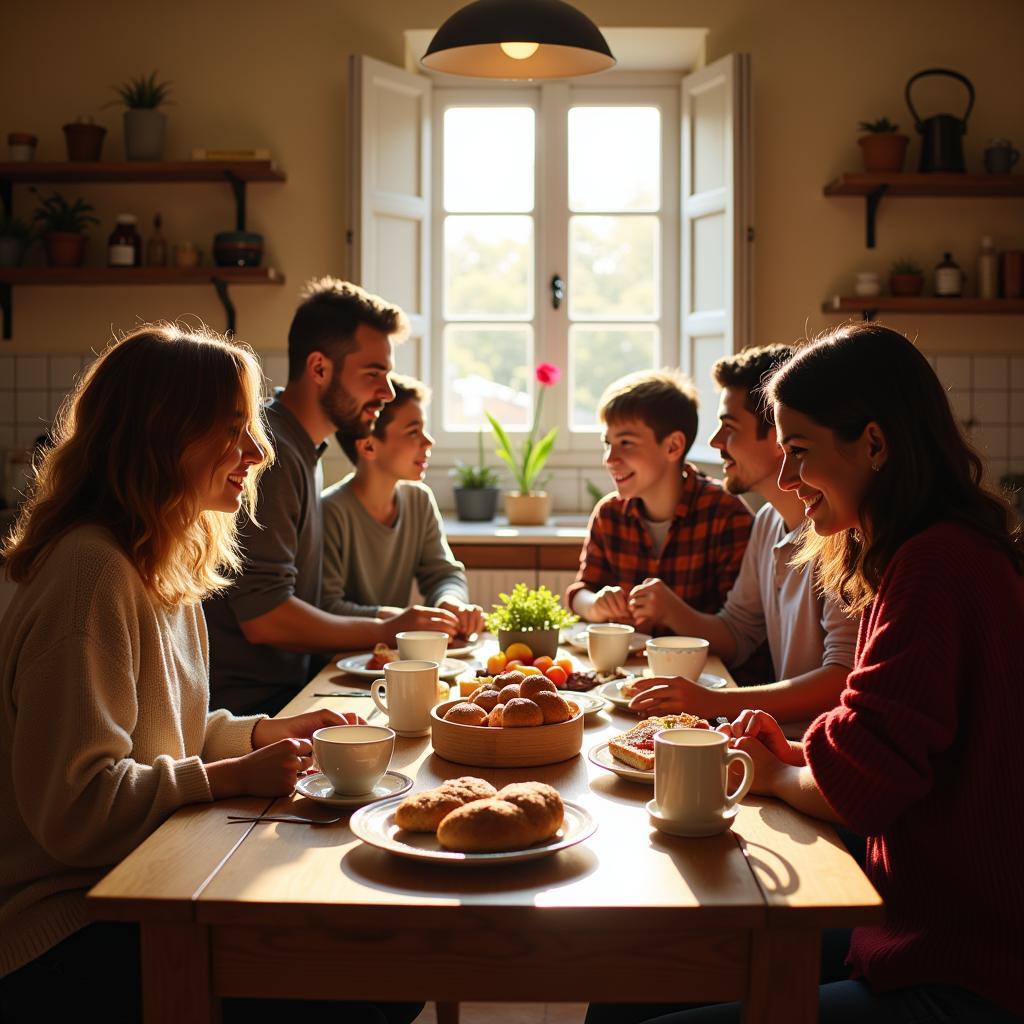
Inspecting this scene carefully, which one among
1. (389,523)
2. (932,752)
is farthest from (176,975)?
(389,523)

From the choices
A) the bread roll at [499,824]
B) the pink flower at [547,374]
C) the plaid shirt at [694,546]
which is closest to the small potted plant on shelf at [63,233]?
the pink flower at [547,374]

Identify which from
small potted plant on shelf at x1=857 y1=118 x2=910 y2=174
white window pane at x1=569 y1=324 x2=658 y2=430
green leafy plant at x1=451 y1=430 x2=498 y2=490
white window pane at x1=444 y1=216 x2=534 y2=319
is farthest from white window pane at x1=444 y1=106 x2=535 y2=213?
small potted plant on shelf at x1=857 y1=118 x2=910 y2=174

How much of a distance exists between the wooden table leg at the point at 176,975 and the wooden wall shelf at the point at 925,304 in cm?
330

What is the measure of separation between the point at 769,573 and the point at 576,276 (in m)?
2.34

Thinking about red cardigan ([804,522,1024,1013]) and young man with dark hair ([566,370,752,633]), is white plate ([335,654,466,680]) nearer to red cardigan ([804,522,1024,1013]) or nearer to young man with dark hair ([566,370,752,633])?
young man with dark hair ([566,370,752,633])

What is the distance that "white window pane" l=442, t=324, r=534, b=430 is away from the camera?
169 inches

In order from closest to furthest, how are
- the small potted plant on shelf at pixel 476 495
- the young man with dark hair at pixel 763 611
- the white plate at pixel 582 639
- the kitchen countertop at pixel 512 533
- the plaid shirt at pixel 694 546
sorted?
1. the young man with dark hair at pixel 763 611
2. the white plate at pixel 582 639
3. the plaid shirt at pixel 694 546
4. the kitchen countertop at pixel 512 533
5. the small potted plant on shelf at pixel 476 495

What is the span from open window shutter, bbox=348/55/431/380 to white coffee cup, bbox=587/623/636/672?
2186mm

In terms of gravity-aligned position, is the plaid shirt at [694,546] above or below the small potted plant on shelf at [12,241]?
below

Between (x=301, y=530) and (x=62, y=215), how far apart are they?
2.13 metres

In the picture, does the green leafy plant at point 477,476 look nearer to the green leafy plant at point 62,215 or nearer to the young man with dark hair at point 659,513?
the young man with dark hair at point 659,513

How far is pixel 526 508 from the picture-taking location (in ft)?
12.9

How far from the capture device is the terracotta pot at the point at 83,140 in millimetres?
3850

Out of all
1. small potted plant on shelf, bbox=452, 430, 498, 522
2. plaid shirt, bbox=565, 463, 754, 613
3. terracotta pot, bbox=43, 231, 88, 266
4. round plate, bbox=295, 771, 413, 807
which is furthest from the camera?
small potted plant on shelf, bbox=452, 430, 498, 522
